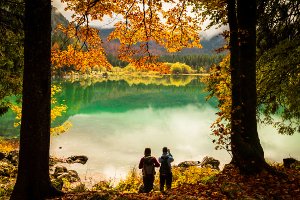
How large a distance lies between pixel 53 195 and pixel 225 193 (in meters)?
4.52

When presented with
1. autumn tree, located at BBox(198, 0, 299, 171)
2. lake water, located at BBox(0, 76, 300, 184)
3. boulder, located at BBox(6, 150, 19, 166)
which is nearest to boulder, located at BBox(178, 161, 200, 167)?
lake water, located at BBox(0, 76, 300, 184)

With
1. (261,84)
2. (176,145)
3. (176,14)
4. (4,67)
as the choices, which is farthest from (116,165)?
(176,14)

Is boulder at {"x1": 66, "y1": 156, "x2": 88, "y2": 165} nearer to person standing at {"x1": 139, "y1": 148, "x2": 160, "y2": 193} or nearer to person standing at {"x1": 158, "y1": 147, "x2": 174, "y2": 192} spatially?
person standing at {"x1": 158, "y1": 147, "x2": 174, "y2": 192}

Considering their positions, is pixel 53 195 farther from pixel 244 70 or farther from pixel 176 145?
pixel 176 145

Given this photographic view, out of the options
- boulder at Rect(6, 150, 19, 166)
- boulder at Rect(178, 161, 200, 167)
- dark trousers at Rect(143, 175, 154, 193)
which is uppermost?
dark trousers at Rect(143, 175, 154, 193)

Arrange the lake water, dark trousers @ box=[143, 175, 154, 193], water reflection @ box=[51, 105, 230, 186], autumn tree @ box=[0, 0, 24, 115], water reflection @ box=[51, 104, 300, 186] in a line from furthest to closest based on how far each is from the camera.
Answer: water reflection @ box=[51, 105, 230, 186]
water reflection @ box=[51, 104, 300, 186]
the lake water
autumn tree @ box=[0, 0, 24, 115]
dark trousers @ box=[143, 175, 154, 193]

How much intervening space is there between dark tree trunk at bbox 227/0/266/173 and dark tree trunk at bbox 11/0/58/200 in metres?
5.71

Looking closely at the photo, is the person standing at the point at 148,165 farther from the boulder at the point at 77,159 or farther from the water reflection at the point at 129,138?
the boulder at the point at 77,159

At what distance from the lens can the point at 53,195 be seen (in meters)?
8.56

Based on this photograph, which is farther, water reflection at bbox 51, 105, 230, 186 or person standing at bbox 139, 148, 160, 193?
water reflection at bbox 51, 105, 230, 186

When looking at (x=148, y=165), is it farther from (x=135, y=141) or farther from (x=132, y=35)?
(x=135, y=141)

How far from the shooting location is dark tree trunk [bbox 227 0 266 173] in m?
10.3

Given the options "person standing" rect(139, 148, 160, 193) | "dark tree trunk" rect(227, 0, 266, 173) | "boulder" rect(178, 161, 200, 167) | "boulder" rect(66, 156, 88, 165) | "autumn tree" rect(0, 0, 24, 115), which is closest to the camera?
"dark tree trunk" rect(227, 0, 266, 173)

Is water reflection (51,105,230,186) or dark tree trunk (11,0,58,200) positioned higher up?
dark tree trunk (11,0,58,200)
